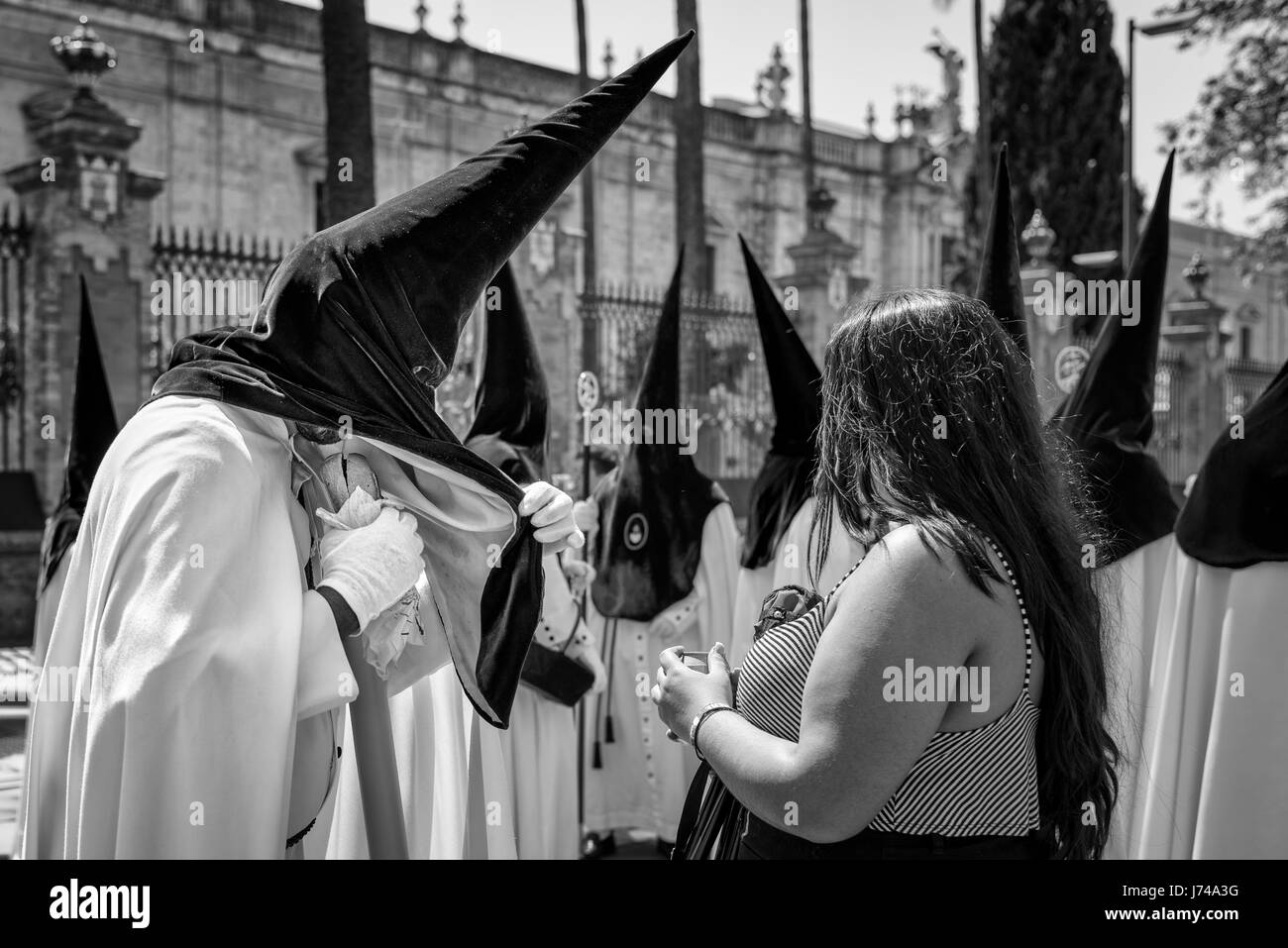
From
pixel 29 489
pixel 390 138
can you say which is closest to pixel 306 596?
pixel 29 489

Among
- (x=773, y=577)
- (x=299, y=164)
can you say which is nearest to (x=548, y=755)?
(x=773, y=577)

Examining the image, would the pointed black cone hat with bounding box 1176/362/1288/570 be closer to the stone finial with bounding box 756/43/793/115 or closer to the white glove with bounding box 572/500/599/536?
the white glove with bounding box 572/500/599/536

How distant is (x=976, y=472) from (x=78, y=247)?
10959mm

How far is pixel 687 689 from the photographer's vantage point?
220 centimetres

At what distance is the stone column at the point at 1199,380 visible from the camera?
2200 cm

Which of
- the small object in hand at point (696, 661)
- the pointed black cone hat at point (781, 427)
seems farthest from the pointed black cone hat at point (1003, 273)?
the small object in hand at point (696, 661)

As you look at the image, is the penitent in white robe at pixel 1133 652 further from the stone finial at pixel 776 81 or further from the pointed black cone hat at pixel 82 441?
the stone finial at pixel 776 81

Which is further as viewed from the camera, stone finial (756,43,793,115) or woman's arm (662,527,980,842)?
stone finial (756,43,793,115)

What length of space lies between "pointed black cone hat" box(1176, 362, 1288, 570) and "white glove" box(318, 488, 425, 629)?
2672 mm

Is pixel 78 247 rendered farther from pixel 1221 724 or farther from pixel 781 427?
pixel 1221 724

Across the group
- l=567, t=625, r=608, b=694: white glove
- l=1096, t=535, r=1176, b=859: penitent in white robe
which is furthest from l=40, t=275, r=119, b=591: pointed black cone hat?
l=1096, t=535, r=1176, b=859: penitent in white robe

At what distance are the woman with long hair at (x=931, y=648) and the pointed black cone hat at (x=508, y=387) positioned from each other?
130 inches

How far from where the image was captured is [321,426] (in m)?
2.36

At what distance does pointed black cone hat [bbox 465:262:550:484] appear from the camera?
532 cm
